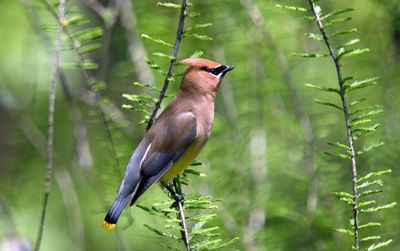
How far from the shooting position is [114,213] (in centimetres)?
300

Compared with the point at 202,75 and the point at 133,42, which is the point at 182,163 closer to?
the point at 202,75

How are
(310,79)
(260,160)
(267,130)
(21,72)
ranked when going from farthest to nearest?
(21,72) → (267,130) → (310,79) → (260,160)

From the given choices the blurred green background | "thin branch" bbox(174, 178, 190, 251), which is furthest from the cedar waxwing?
"thin branch" bbox(174, 178, 190, 251)

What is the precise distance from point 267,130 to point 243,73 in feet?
2.21

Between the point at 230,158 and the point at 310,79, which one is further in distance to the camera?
the point at 310,79

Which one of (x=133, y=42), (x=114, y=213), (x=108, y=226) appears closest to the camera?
(x=108, y=226)

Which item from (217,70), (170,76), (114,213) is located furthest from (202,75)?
(170,76)

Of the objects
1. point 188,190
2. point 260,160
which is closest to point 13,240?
point 188,190

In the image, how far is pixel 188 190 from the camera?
387 cm

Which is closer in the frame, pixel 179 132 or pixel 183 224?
pixel 183 224

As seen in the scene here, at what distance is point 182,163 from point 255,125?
1013 millimetres

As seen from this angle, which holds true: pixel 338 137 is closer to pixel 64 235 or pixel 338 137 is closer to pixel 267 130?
pixel 267 130

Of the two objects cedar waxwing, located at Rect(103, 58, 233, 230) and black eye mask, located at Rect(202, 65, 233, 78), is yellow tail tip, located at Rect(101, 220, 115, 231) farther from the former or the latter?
black eye mask, located at Rect(202, 65, 233, 78)

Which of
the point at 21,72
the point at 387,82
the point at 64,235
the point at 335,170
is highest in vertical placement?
the point at 387,82
